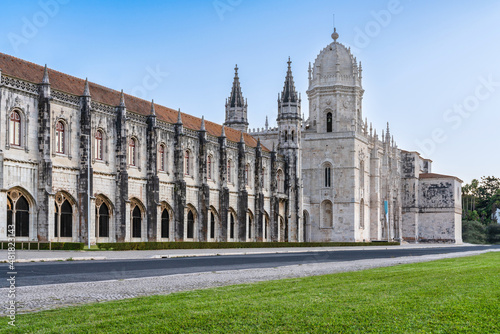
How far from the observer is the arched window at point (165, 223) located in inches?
2117

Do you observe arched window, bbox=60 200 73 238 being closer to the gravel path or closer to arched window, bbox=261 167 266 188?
the gravel path

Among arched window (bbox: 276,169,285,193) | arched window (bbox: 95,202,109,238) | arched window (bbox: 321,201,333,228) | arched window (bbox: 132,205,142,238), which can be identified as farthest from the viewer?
arched window (bbox: 321,201,333,228)

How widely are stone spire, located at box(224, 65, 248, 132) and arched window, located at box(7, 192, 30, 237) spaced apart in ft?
157

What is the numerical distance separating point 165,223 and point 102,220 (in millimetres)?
8573

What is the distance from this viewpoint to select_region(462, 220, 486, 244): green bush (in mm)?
120675

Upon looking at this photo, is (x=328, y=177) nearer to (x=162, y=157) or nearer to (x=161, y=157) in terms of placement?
(x=162, y=157)

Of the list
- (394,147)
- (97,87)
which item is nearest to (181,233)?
(97,87)


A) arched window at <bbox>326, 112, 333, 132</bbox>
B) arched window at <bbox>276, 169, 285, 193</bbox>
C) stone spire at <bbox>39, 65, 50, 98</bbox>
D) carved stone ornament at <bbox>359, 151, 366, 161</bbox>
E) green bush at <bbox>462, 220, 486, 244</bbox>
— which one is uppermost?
arched window at <bbox>326, 112, 333, 132</bbox>

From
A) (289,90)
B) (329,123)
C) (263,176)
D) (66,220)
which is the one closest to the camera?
(66,220)

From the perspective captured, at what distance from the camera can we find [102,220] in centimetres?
4641

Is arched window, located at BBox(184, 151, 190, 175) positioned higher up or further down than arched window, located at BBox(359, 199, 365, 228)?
higher up

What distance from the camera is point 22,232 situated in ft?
129

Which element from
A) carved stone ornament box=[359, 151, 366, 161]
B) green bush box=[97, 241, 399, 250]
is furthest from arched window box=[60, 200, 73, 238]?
carved stone ornament box=[359, 151, 366, 161]

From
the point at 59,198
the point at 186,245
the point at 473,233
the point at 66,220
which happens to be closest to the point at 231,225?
the point at 186,245
